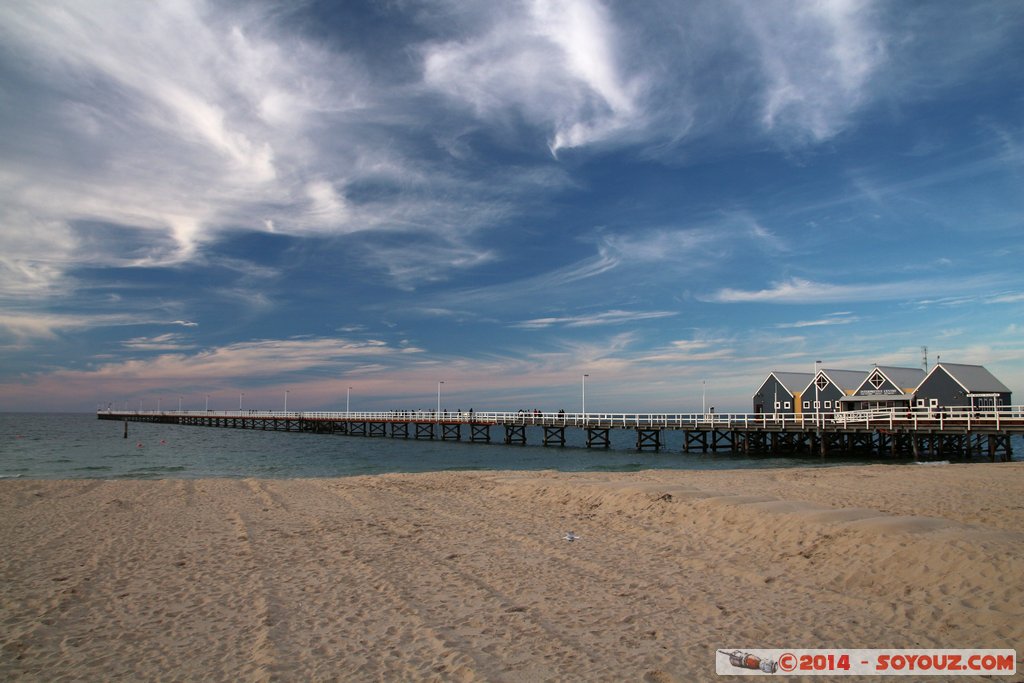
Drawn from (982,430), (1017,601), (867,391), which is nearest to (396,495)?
(1017,601)

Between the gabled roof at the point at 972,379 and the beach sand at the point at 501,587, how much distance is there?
3379cm

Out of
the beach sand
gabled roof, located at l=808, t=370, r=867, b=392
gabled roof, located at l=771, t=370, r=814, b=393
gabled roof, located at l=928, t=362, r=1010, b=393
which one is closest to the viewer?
the beach sand

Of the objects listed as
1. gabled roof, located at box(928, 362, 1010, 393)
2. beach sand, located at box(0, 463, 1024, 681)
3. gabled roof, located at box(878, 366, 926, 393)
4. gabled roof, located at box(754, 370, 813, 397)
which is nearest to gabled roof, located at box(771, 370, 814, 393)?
gabled roof, located at box(754, 370, 813, 397)

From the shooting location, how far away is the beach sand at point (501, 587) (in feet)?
19.7

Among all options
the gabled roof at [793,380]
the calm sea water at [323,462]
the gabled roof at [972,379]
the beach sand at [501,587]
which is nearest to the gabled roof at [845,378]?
the gabled roof at [793,380]

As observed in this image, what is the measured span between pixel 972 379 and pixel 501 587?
4717cm

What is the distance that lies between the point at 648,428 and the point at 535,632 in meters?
43.7

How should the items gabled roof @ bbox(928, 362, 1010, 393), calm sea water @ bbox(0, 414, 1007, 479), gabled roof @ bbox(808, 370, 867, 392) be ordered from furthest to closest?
gabled roof @ bbox(808, 370, 867, 392), gabled roof @ bbox(928, 362, 1010, 393), calm sea water @ bbox(0, 414, 1007, 479)

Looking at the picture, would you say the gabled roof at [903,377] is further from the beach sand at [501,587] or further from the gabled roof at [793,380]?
the beach sand at [501,587]

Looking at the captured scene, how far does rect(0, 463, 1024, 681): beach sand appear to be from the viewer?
601 centimetres

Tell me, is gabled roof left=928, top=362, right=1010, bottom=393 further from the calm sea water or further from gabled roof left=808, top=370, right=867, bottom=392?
the calm sea water

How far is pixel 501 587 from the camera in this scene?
828cm

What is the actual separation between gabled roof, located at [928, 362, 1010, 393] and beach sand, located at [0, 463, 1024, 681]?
111 feet

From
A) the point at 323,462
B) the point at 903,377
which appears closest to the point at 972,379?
the point at 903,377
